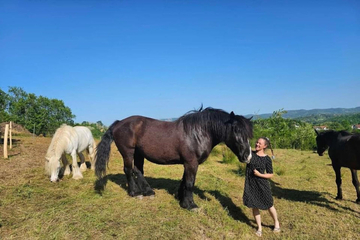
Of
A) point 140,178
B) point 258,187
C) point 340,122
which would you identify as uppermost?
point 258,187

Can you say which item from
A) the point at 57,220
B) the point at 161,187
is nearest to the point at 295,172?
the point at 161,187

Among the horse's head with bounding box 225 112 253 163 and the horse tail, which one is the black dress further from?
the horse tail

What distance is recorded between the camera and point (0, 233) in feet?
10.8

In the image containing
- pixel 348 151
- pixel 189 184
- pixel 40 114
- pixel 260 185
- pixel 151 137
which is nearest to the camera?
pixel 260 185

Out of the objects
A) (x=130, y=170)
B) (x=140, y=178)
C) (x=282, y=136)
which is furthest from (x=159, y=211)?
(x=282, y=136)

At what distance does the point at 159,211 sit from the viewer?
433 centimetres

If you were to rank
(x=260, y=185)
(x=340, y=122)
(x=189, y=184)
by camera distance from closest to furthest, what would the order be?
(x=260, y=185) < (x=189, y=184) < (x=340, y=122)

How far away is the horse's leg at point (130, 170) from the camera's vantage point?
4.91 metres

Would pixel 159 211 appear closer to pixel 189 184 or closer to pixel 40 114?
pixel 189 184

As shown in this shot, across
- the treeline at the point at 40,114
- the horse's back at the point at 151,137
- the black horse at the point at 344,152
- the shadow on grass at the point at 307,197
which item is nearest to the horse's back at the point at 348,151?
the black horse at the point at 344,152

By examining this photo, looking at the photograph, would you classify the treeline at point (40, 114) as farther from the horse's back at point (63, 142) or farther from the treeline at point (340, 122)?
the treeline at point (340, 122)

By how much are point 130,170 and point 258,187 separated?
2.80m

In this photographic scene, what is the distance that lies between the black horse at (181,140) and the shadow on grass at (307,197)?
2472 millimetres

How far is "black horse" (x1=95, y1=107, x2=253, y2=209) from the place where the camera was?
4234 millimetres
